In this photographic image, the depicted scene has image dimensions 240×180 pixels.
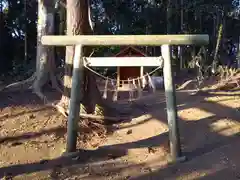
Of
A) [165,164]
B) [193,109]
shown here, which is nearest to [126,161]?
[165,164]

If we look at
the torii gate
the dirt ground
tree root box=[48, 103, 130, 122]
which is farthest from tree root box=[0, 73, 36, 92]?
the torii gate

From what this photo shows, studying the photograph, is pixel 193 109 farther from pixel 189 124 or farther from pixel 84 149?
pixel 84 149

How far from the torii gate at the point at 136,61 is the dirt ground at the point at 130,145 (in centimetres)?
34

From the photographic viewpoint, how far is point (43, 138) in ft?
21.6

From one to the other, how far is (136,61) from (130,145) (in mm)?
1384

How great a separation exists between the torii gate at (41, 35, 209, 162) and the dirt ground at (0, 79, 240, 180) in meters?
0.34

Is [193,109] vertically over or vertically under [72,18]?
under

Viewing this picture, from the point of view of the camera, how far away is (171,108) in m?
5.43

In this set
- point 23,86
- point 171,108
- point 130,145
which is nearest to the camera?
point 171,108

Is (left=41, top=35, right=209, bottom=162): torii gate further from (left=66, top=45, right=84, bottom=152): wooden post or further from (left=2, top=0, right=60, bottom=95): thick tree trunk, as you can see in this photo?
(left=2, top=0, right=60, bottom=95): thick tree trunk

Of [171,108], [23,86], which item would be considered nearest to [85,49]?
[171,108]

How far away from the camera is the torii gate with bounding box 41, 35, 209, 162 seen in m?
5.42

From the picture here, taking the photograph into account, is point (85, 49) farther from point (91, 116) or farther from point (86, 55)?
point (91, 116)

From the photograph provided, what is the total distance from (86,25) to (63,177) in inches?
123
